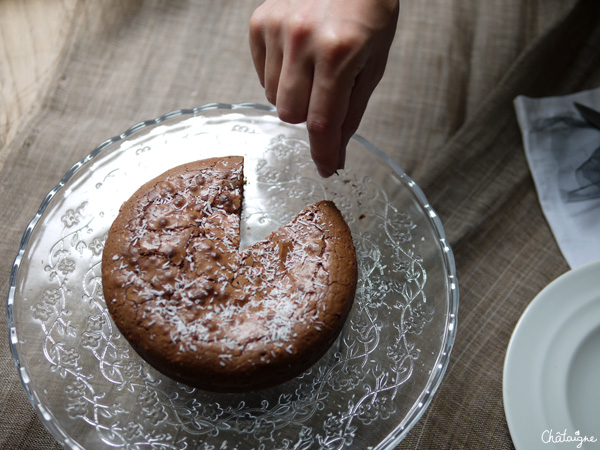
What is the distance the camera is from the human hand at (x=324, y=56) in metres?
1.46

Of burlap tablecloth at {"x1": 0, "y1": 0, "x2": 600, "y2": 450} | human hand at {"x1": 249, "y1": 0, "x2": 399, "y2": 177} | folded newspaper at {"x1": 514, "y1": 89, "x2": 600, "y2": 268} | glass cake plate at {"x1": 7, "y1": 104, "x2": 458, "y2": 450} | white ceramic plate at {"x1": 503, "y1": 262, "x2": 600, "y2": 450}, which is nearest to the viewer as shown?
human hand at {"x1": 249, "y1": 0, "x2": 399, "y2": 177}

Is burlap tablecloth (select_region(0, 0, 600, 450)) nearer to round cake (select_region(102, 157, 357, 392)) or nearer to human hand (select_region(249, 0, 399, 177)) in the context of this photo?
round cake (select_region(102, 157, 357, 392))

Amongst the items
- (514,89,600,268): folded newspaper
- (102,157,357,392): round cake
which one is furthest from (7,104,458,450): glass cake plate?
(514,89,600,268): folded newspaper

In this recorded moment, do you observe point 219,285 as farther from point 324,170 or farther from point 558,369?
point 558,369

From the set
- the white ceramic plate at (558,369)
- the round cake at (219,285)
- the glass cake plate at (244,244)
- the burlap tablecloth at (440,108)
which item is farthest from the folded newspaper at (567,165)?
the round cake at (219,285)

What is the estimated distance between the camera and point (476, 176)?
7.25 ft

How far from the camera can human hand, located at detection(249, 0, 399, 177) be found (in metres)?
1.46

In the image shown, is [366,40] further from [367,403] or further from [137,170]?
[367,403]

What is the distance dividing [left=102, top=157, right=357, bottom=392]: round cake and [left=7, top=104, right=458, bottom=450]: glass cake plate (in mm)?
118

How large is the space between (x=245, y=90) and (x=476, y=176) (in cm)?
105

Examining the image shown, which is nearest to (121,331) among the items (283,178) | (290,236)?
(290,236)

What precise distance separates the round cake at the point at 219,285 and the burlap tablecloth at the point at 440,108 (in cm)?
56

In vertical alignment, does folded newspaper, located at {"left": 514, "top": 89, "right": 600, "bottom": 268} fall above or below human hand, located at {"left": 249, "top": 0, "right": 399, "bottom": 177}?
below

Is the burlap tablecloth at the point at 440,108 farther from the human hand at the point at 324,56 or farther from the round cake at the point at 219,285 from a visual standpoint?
the human hand at the point at 324,56
